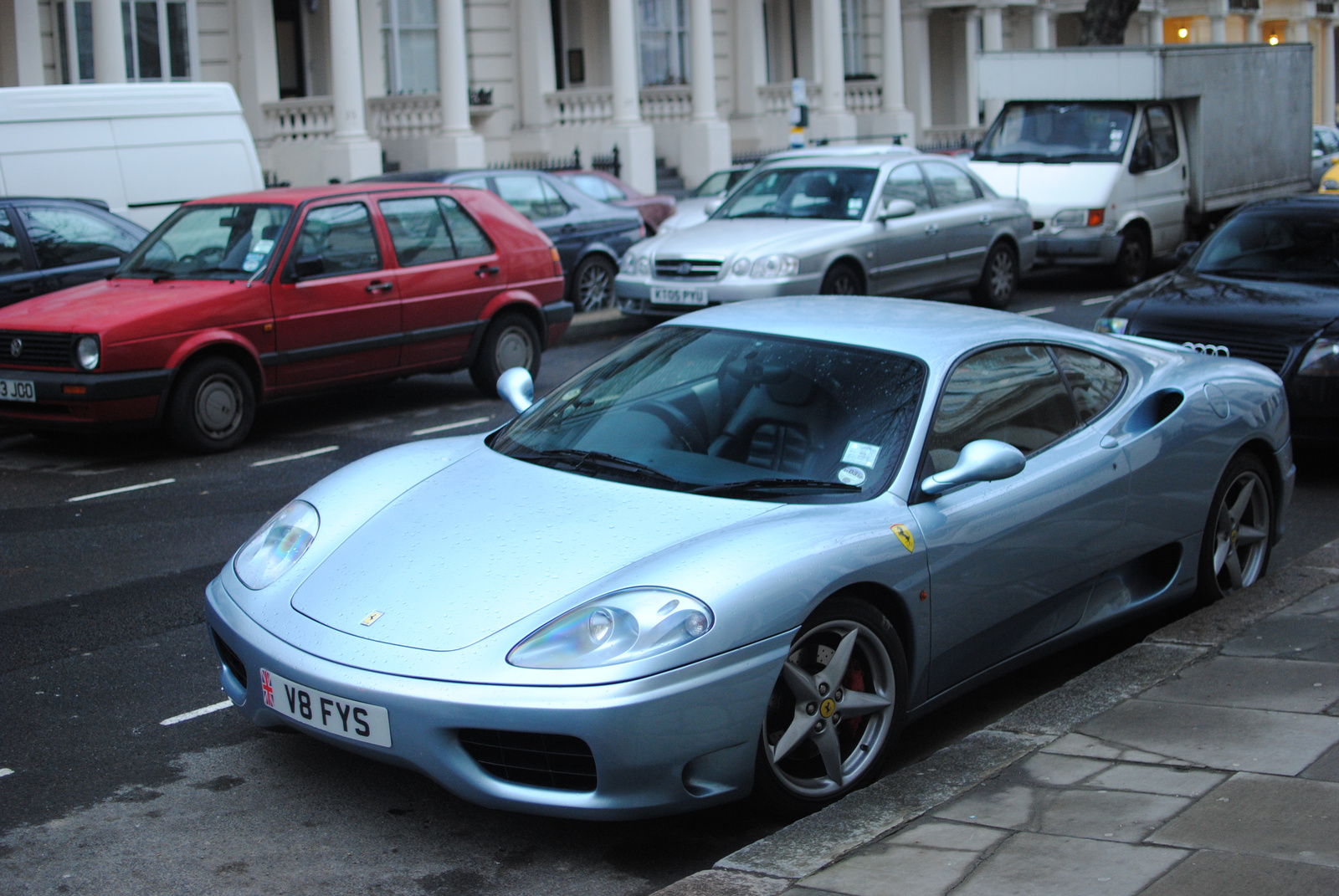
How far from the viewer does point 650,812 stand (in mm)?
3766

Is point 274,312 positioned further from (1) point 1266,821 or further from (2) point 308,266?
(1) point 1266,821

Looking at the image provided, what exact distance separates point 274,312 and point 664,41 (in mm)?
23822

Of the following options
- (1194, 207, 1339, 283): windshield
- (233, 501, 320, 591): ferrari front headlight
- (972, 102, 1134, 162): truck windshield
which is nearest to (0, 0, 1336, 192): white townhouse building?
(972, 102, 1134, 162): truck windshield

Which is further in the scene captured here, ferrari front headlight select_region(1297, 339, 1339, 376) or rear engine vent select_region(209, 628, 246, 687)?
ferrari front headlight select_region(1297, 339, 1339, 376)

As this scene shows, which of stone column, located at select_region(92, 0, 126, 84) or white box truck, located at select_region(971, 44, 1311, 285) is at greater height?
stone column, located at select_region(92, 0, 126, 84)

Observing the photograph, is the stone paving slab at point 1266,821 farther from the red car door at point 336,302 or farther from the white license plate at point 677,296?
the white license plate at point 677,296

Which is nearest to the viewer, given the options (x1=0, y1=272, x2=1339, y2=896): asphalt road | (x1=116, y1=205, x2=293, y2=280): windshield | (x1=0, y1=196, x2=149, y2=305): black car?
(x1=0, y1=272, x2=1339, y2=896): asphalt road

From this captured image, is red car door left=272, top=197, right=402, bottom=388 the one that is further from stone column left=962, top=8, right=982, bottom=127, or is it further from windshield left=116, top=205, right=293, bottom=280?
stone column left=962, top=8, right=982, bottom=127

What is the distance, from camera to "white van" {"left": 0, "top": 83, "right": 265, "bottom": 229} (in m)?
13.2

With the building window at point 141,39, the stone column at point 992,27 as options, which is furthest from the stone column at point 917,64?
the building window at point 141,39

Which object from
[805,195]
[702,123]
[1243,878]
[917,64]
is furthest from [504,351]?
[917,64]

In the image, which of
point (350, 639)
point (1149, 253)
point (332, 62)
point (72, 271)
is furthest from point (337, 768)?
point (332, 62)

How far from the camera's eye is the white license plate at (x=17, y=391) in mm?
8977

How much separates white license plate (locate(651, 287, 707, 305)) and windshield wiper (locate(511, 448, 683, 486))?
26.4ft
